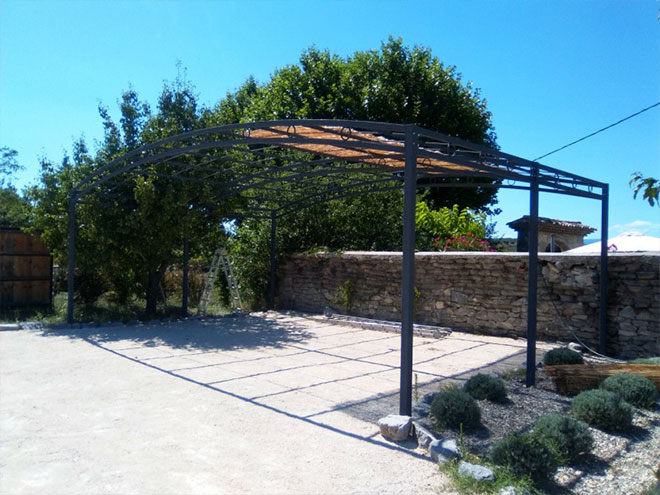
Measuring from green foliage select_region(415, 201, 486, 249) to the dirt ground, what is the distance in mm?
4473

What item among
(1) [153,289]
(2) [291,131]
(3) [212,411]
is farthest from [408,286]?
(1) [153,289]

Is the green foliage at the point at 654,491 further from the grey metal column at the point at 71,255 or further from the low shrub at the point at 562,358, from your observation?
the grey metal column at the point at 71,255

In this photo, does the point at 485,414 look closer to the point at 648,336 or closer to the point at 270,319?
the point at 648,336

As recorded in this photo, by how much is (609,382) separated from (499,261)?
162 inches

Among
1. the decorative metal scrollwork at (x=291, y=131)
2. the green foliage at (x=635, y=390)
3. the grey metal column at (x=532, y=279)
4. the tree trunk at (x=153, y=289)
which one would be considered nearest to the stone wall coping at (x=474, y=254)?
the grey metal column at (x=532, y=279)

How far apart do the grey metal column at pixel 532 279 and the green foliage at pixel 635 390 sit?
80cm

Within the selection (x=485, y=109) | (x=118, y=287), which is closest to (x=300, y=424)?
(x=118, y=287)

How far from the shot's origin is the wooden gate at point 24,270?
11.7m

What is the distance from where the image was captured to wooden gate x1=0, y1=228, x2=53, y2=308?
11.7m

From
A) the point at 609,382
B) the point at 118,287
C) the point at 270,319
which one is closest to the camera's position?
the point at 609,382

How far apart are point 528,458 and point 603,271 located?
205 inches

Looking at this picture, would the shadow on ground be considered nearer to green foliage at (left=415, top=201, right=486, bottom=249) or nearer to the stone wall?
the stone wall

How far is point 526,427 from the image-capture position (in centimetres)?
462

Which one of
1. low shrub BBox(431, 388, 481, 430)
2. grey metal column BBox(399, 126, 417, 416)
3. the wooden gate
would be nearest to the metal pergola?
grey metal column BBox(399, 126, 417, 416)
